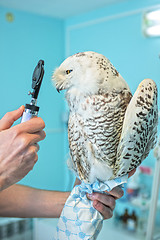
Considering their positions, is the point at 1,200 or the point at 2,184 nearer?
the point at 2,184

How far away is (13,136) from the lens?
24.2 inches

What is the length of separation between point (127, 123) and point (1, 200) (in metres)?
0.57

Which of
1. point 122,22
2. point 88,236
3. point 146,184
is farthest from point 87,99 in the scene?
point 146,184

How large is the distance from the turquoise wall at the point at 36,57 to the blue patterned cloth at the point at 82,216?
0.36 m

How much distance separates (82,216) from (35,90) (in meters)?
0.33

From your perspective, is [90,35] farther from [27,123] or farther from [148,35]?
[27,123]

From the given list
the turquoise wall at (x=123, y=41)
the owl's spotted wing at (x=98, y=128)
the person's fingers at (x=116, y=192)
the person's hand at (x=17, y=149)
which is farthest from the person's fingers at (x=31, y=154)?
the turquoise wall at (x=123, y=41)

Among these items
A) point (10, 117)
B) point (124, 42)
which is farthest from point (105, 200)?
point (124, 42)

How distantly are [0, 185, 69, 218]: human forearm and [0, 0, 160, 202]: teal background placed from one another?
0.18 m

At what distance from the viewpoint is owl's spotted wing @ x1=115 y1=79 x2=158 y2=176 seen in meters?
0.62

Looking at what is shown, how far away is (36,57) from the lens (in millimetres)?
913

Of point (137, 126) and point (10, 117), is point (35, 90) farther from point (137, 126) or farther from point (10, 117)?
point (137, 126)

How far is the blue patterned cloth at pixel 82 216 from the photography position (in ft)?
2.15

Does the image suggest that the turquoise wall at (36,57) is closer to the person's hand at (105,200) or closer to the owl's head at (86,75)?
the owl's head at (86,75)
